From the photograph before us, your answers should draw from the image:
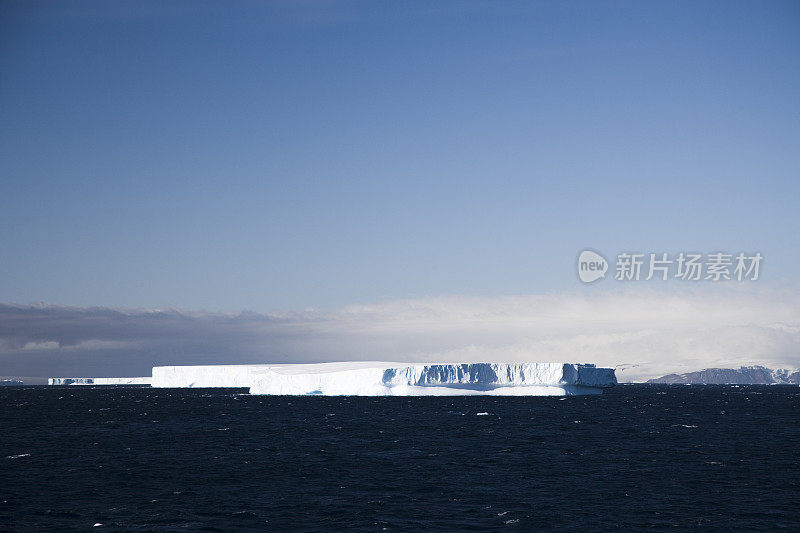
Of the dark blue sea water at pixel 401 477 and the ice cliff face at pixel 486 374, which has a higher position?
the ice cliff face at pixel 486 374

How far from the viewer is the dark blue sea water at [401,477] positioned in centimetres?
2436

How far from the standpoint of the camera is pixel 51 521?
23938 mm

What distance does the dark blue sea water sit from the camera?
24359mm

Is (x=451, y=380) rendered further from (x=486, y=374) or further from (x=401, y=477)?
(x=401, y=477)

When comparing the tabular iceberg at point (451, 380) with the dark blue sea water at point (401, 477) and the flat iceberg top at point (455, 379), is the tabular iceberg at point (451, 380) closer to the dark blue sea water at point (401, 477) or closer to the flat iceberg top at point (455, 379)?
the flat iceberg top at point (455, 379)

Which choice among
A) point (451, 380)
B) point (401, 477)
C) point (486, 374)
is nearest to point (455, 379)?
point (451, 380)

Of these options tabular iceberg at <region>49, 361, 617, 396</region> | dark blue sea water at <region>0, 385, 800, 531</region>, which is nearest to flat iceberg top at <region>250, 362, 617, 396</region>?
tabular iceberg at <region>49, 361, 617, 396</region>

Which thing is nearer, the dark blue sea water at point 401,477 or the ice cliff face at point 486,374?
the dark blue sea water at point 401,477

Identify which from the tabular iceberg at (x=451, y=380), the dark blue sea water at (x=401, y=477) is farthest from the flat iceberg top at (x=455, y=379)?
the dark blue sea water at (x=401, y=477)

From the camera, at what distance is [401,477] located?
108 ft

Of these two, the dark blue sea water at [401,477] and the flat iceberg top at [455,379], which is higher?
the flat iceberg top at [455,379]

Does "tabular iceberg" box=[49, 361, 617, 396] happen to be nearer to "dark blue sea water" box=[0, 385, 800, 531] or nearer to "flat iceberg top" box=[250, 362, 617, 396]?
"flat iceberg top" box=[250, 362, 617, 396]

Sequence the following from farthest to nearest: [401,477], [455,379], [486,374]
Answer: [486,374], [455,379], [401,477]

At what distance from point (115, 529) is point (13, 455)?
22.0 m
